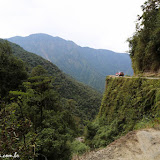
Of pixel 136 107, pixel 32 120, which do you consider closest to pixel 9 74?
pixel 32 120

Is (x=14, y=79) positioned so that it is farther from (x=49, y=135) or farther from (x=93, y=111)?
(x=93, y=111)

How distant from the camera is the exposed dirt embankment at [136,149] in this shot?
2.39 m

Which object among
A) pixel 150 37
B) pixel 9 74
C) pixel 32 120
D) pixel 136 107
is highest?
pixel 150 37

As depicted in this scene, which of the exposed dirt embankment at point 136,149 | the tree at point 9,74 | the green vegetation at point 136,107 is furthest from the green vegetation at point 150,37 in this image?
the tree at point 9,74

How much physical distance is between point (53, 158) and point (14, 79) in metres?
13.0

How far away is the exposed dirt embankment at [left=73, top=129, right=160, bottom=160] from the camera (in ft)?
7.85

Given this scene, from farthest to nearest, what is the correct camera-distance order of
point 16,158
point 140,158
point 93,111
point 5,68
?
1. point 93,111
2. point 5,68
3. point 140,158
4. point 16,158

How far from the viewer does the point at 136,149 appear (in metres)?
2.61

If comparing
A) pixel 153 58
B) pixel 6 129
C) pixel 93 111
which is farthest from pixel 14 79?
pixel 93 111

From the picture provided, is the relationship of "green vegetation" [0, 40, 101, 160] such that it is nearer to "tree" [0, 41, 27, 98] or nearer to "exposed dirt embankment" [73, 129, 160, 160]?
"tree" [0, 41, 27, 98]

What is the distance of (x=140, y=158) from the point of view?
233 centimetres

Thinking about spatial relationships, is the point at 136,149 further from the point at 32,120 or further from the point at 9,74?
the point at 9,74

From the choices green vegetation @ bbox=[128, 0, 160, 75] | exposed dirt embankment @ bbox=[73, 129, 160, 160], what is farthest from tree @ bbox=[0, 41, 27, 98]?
green vegetation @ bbox=[128, 0, 160, 75]

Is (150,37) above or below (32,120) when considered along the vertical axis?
above
